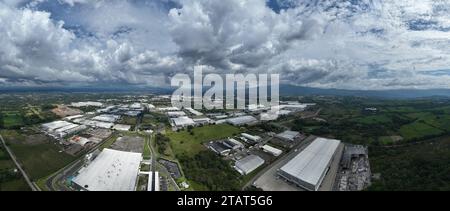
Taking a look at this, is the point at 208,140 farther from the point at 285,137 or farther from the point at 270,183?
the point at 270,183

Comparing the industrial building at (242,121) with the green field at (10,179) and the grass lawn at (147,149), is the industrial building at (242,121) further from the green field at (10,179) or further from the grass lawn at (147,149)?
the green field at (10,179)

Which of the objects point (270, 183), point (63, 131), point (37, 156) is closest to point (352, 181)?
point (270, 183)

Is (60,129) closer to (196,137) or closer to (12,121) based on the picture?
(12,121)

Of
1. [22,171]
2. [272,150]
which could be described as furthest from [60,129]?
[272,150]

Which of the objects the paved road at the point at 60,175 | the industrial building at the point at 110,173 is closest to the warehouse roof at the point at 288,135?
the industrial building at the point at 110,173

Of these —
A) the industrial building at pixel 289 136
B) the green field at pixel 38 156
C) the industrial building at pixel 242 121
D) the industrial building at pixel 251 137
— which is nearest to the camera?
the green field at pixel 38 156

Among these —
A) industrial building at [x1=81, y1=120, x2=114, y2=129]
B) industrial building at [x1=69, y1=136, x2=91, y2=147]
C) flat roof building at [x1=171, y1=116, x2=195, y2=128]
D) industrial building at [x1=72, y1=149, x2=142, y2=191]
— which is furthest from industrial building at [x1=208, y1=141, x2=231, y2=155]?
industrial building at [x1=81, y1=120, x2=114, y2=129]

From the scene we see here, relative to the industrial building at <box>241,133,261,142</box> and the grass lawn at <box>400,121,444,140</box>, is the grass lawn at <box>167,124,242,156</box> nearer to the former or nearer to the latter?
the industrial building at <box>241,133,261,142</box>
